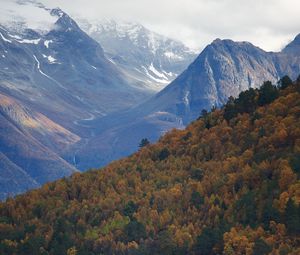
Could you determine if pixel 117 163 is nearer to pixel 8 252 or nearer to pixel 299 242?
pixel 8 252

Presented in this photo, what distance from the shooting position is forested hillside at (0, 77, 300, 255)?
107 meters

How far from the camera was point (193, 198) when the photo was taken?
122 meters

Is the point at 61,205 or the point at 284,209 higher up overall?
the point at 61,205

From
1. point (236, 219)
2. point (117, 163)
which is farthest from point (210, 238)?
point (117, 163)

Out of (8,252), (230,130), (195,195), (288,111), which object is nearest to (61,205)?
(8,252)

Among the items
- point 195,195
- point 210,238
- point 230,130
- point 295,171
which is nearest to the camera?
point 210,238

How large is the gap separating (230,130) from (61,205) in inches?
1363

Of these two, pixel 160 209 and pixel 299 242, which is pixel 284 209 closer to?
pixel 299 242

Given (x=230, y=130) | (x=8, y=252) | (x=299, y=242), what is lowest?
(x=299, y=242)

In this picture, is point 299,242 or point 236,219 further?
point 236,219

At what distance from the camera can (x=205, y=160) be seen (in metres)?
139

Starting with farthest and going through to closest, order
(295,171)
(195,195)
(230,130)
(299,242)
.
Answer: (230,130), (195,195), (295,171), (299,242)

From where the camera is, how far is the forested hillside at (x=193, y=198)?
106625 millimetres

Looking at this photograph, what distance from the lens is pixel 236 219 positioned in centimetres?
10962
